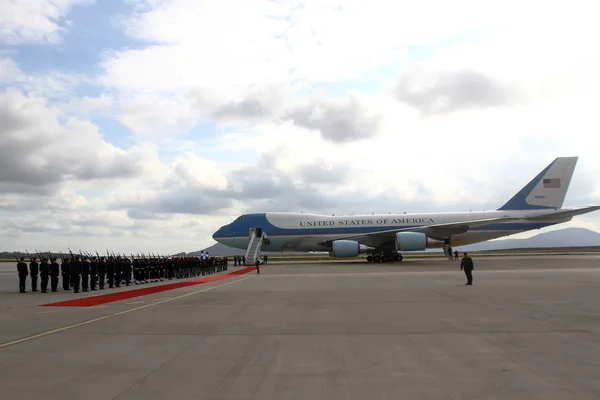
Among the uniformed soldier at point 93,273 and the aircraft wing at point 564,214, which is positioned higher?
the aircraft wing at point 564,214

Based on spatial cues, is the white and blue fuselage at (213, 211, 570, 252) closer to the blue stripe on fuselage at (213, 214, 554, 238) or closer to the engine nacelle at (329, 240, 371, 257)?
the blue stripe on fuselage at (213, 214, 554, 238)

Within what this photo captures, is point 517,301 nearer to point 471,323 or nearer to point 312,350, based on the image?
point 471,323

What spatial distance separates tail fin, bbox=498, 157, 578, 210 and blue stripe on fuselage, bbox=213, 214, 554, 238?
2.24 metres

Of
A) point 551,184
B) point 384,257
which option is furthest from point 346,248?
point 551,184

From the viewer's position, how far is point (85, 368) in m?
6.30

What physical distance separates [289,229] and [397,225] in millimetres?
9263

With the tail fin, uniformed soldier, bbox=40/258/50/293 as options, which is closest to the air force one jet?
the tail fin

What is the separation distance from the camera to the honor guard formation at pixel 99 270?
19672 millimetres

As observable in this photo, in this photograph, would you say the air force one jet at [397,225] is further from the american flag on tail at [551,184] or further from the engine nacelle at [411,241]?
the engine nacelle at [411,241]

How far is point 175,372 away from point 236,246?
4069cm

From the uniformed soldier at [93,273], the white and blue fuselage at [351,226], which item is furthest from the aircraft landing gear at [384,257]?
the uniformed soldier at [93,273]

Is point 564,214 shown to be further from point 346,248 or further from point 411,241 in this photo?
point 346,248

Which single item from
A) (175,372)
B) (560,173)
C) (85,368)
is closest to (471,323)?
(175,372)

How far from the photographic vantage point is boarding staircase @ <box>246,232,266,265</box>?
43.5m
